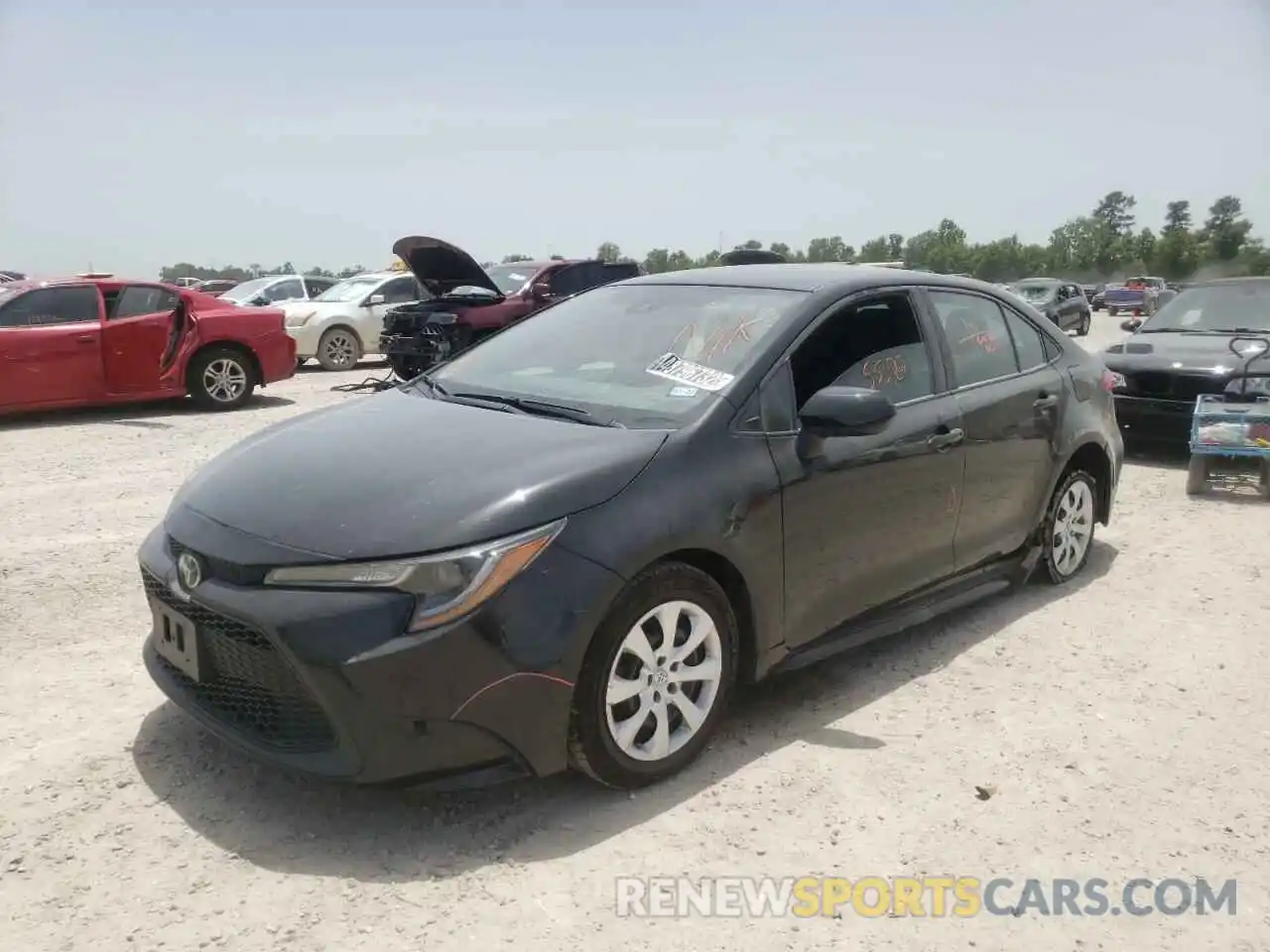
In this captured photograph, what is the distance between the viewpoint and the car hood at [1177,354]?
8039 mm

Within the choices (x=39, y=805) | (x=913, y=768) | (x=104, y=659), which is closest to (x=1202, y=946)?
(x=913, y=768)

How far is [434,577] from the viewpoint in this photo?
8.68ft

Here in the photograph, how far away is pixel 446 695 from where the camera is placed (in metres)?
2.62

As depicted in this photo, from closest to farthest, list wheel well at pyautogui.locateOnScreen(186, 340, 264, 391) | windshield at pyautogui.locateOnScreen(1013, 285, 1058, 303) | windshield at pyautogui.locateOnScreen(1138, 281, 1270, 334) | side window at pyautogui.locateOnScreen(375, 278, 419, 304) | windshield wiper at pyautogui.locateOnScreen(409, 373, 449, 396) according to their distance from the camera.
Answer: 1. windshield wiper at pyautogui.locateOnScreen(409, 373, 449, 396)
2. windshield at pyautogui.locateOnScreen(1138, 281, 1270, 334)
3. wheel well at pyautogui.locateOnScreen(186, 340, 264, 391)
4. side window at pyautogui.locateOnScreen(375, 278, 419, 304)
5. windshield at pyautogui.locateOnScreen(1013, 285, 1058, 303)

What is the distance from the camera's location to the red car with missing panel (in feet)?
31.7

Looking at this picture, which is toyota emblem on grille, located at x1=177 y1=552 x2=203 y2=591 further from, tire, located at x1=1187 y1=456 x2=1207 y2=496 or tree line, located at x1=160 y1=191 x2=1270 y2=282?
tree line, located at x1=160 y1=191 x2=1270 y2=282

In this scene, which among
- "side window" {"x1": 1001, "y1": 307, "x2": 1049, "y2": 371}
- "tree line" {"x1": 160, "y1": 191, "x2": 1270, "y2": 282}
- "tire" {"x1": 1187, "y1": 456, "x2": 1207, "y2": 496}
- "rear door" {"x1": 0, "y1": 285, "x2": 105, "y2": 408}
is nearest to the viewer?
"side window" {"x1": 1001, "y1": 307, "x2": 1049, "y2": 371}

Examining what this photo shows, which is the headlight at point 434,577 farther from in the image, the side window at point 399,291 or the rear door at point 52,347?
Result: the side window at point 399,291

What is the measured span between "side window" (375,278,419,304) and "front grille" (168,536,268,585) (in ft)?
43.9

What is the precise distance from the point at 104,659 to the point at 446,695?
2.10 meters

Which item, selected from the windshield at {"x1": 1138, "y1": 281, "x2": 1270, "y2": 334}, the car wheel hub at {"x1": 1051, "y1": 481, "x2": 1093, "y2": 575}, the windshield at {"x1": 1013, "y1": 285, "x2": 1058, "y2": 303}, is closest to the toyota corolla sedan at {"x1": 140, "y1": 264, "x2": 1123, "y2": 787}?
the car wheel hub at {"x1": 1051, "y1": 481, "x2": 1093, "y2": 575}

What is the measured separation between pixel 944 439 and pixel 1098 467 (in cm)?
172

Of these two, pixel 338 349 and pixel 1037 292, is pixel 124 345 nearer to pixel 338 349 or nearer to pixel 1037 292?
pixel 338 349

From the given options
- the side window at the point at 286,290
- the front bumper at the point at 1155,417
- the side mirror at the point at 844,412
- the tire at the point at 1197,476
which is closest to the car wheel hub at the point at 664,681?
the side mirror at the point at 844,412
